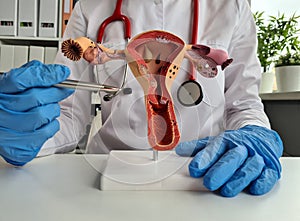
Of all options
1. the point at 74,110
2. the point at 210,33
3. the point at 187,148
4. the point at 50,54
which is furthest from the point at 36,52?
the point at 187,148

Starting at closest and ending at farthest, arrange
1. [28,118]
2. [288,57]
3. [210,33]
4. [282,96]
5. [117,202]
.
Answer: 1. [117,202]
2. [28,118]
3. [210,33]
4. [282,96]
5. [288,57]

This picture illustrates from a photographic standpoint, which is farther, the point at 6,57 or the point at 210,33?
the point at 6,57

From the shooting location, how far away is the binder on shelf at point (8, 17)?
202 centimetres

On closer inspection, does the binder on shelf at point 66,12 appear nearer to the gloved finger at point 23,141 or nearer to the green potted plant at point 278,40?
the green potted plant at point 278,40

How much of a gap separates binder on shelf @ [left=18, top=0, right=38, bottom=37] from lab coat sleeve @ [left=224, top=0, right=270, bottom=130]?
1420mm

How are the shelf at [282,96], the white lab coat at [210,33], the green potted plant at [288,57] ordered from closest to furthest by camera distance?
the white lab coat at [210,33] → the shelf at [282,96] → the green potted plant at [288,57]

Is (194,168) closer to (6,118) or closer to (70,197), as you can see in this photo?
(70,197)

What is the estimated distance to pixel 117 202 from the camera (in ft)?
1.50

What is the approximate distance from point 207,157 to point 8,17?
1846mm

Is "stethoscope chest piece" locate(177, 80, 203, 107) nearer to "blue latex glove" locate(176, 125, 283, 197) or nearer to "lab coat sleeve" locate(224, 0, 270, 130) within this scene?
"blue latex glove" locate(176, 125, 283, 197)

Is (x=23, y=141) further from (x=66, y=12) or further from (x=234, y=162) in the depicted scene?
(x=66, y=12)

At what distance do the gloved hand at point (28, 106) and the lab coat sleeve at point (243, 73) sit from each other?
1.54ft

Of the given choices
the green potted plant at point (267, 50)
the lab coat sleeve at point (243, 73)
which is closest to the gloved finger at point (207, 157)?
the lab coat sleeve at point (243, 73)

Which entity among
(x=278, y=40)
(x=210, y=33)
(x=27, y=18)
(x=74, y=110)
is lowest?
(x=74, y=110)
